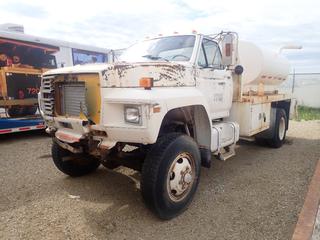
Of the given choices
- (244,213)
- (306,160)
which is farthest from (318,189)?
(306,160)

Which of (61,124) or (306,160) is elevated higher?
(61,124)

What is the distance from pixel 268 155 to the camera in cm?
697

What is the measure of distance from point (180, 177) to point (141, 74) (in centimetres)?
135

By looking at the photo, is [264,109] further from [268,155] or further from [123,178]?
[123,178]

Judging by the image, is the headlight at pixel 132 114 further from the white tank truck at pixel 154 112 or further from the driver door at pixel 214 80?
the driver door at pixel 214 80

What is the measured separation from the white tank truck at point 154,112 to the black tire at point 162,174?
0.01 m

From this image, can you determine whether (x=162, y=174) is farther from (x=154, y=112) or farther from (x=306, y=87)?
(x=306, y=87)

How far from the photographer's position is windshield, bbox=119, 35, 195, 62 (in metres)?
4.62

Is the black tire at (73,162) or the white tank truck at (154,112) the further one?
the black tire at (73,162)

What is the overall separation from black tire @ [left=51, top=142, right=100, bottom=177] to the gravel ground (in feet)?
0.50

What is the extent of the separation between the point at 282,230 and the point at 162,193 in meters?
1.41

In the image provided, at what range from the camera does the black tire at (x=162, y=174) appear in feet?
11.7

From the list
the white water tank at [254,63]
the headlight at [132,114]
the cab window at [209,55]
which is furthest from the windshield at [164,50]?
the white water tank at [254,63]

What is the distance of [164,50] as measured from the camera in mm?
4809
